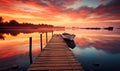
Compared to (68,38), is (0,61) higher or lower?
lower

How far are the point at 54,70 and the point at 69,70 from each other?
825 mm

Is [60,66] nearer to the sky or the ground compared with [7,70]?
nearer to the sky

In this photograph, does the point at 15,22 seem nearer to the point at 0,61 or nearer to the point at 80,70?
the point at 0,61

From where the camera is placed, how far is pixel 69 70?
26.1 ft

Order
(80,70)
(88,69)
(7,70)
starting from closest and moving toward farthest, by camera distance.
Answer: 1. (80,70)
2. (7,70)
3. (88,69)

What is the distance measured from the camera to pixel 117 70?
12.9 metres

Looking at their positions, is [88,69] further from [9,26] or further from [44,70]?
[9,26]

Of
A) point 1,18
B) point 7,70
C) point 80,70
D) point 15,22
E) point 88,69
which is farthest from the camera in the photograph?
point 15,22

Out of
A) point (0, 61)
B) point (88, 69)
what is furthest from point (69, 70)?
point (0, 61)

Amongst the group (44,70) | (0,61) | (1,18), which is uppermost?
(1,18)

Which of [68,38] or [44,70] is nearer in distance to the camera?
[44,70]

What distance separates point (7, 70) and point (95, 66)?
7.65m

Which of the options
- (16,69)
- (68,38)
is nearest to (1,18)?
(68,38)

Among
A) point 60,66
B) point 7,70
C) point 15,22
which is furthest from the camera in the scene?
point 15,22
